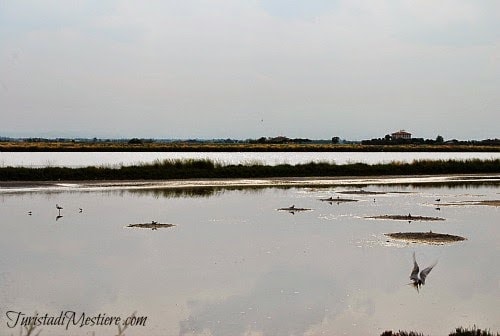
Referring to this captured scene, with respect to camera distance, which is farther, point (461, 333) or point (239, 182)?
point (239, 182)

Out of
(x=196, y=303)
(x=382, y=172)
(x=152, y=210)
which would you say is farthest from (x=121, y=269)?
(x=382, y=172)

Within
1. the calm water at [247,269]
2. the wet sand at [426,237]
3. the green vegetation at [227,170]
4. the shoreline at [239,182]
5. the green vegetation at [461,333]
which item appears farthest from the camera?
the green vegetation at [227,170]

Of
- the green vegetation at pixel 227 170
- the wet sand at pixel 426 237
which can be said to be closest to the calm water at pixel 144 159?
the green vegetation at pixel 227 170

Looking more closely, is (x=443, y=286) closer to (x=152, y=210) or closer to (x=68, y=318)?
(x=68, y=318)

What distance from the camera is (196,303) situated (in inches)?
444

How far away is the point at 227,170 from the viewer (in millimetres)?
42406

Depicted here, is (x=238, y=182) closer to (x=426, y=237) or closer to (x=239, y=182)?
(x=239, y=182)

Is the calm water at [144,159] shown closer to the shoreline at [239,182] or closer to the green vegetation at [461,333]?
the shoreline at [239,182]

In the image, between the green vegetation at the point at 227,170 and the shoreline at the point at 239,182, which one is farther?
the green vegetation at the point at 227,170

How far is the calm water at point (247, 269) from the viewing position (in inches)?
413

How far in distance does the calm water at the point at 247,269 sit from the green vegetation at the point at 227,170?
39.6ft

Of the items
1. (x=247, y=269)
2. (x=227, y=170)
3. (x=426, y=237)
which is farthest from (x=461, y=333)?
(x=227, y=170)

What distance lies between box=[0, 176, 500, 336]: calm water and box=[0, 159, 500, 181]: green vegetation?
1207 cm

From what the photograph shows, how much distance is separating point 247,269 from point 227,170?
28.4 metres
